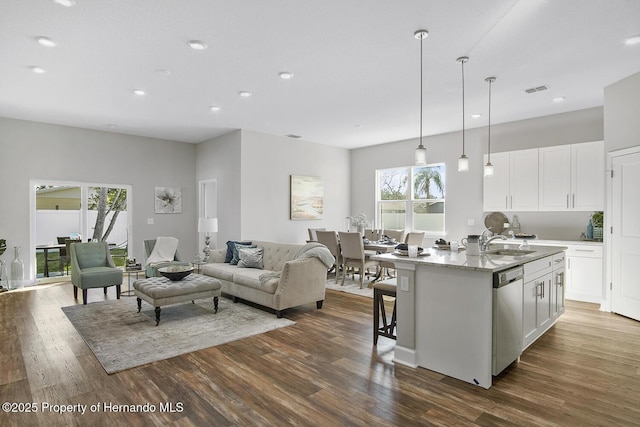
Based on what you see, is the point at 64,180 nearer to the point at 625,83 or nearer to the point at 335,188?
the point at 335,188

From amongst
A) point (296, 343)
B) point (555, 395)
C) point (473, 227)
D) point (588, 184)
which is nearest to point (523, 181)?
point (588, 184)

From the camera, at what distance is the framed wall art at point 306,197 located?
7883 millimetres

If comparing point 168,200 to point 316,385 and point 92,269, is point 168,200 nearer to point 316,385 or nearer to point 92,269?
point 92,269

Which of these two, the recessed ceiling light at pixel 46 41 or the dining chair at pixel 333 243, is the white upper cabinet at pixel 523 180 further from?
the recessed ceiling light at pixel 46 41

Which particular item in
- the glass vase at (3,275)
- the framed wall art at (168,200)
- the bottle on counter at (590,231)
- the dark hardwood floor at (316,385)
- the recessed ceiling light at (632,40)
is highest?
the recessed ceiling light at (632,40)

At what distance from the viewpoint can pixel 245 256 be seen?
213 inches

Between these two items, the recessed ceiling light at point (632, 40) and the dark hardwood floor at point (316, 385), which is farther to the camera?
the recessed ceiling light at point (632, 40)

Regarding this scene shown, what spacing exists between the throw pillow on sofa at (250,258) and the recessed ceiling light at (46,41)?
10.9 ft

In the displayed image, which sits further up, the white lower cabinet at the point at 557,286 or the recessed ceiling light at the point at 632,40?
the recessed ceiling light at the point at 632,40

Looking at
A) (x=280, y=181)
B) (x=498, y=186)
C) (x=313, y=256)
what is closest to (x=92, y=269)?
(x=313, y=256)

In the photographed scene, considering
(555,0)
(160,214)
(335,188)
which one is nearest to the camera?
(555,0)

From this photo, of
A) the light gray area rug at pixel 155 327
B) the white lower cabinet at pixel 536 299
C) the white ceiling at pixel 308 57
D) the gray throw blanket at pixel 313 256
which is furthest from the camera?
the gray throw blanket at pixel 313 256

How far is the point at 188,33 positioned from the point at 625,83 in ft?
17.0

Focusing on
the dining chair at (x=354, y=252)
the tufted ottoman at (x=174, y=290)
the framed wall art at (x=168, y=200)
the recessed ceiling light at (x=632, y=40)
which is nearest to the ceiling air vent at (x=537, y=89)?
the recessed ceiling light at (x=632, y=40)
